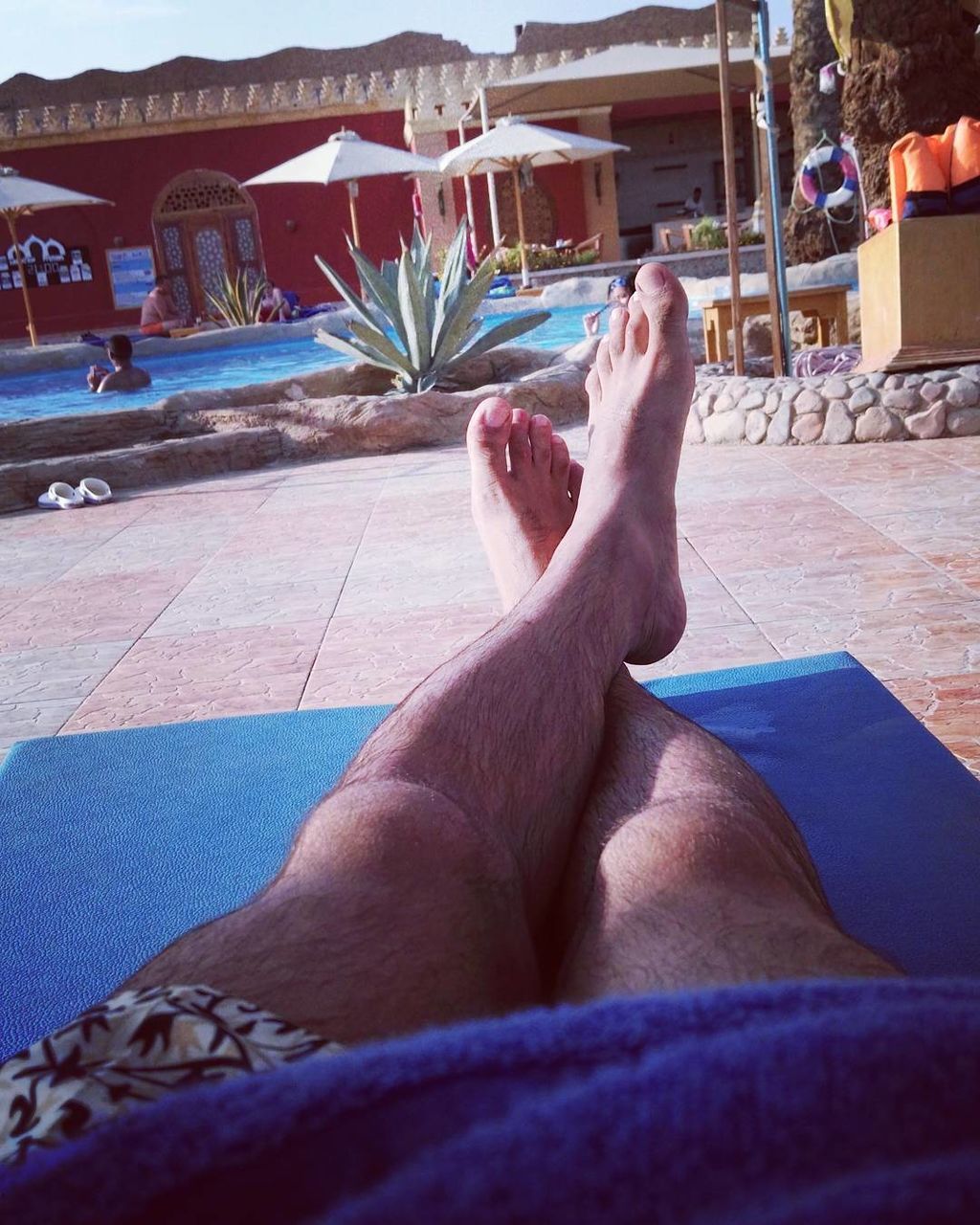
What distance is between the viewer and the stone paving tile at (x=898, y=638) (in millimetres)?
2086

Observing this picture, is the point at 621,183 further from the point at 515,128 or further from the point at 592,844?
the point at 592,844

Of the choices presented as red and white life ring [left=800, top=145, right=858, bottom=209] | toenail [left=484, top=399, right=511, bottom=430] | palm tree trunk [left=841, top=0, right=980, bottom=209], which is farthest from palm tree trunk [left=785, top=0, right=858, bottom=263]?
toenail [left=484, top=399, right=511, bottom=430]

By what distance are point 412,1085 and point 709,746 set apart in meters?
0.63

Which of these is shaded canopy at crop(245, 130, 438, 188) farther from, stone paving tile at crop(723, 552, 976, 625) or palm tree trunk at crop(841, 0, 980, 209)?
stone paving tile at crop(723, 552, 976, 625)

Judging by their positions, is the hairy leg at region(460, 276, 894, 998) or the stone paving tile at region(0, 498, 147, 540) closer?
the hairy leg at region(460, 276, 894, 998)

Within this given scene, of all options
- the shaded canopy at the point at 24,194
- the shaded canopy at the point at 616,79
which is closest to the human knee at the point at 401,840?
the shaded canopy at the point at 24,194

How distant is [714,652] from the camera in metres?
2.32

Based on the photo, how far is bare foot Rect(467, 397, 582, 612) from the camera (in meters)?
1.81

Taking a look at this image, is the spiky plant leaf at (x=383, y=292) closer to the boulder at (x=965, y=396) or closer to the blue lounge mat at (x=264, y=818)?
the boulder at (x=965, y=396)

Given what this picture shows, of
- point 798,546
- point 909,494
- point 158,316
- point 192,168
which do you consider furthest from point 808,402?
point 192,168

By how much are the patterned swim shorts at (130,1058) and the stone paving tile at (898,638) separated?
171cm

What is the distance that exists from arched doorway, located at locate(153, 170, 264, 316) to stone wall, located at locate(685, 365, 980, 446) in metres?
13.4

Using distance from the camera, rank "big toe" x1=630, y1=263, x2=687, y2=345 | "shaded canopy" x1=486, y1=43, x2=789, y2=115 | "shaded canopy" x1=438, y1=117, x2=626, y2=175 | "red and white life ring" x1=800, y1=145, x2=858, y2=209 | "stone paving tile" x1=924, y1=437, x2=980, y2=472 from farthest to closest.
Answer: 1. "shaded canopy" x1=486, y1=43, x2=789, y2=115
2. "shaded canopy" x1=438, y1=117, x2=626, y2=175
3. "red and white life ring" x1=800, y1=145, x2=858, y2=209
4. "stone paving tile" x1=924, y1=437, x2=980, y2=472
5. "big toe" x1=630, y1=263, x2=687, y2=345

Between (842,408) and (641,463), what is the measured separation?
308 cm
